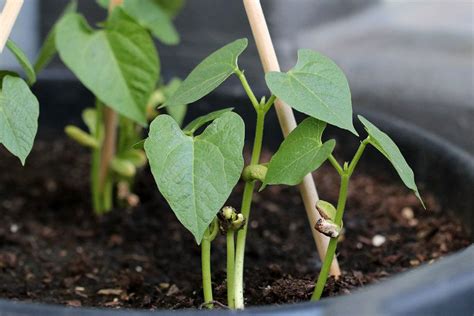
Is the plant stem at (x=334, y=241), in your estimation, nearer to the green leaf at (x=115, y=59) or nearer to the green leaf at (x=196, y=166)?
the green leaf at (x=196, y=166)

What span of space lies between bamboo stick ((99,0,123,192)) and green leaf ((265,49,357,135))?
0.48m

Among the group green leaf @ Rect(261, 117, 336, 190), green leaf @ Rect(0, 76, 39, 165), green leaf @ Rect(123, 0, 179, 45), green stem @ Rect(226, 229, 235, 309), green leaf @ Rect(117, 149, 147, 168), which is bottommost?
green stem @ Rect(226, 229, 235, 309)

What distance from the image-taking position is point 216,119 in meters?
0.70

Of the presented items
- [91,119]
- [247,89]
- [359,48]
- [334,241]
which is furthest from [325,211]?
[359,48]

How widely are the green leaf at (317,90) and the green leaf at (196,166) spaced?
5 centimetres

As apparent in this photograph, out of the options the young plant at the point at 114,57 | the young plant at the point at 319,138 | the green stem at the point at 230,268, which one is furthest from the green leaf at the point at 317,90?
the young plant at the point at 114,57

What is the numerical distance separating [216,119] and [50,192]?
0.65 m

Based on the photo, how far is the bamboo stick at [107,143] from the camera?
45.3 inches

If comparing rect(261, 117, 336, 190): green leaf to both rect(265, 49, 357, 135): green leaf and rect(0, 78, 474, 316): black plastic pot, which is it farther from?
rect(0, 78, 474, 316): black plastic pot

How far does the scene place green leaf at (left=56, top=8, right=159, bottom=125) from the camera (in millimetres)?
910

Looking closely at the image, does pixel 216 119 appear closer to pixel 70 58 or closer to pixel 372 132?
pixel 372 132

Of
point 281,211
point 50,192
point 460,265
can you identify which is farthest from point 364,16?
point 460,265

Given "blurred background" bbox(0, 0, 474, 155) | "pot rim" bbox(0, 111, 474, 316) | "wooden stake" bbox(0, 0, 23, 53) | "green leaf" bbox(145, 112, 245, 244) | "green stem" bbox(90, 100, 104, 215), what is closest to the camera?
"pot rim" bbox(0, 111, 474, 316)

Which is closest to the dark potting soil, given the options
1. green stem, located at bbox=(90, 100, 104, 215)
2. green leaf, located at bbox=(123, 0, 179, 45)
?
green stem, located at bbox=(90, 100, 104, 215)
